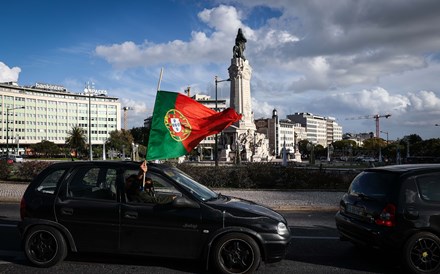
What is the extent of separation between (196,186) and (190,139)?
1.27m

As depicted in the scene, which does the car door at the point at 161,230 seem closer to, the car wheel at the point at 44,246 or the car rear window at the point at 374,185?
the car wheel at the point at 44,246

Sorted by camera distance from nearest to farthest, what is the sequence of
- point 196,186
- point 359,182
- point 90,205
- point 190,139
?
point 90,205
point 196,186
point 359,182
point 190,139

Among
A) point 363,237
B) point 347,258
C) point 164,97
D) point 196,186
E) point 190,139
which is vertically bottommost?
point 347,258

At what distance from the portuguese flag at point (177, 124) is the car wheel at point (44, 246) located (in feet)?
6.15

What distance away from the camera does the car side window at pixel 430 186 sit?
5.89 metres

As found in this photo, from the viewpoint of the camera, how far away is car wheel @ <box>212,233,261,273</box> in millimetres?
5492

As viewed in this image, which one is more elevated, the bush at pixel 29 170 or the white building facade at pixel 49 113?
the white building facade at pixel 49 113

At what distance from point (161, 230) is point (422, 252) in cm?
371

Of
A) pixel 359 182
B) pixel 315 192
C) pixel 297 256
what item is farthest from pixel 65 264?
pixel 315 192

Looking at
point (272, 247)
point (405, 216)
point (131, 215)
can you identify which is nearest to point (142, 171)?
point (131, 215)

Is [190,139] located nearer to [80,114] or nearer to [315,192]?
[315,192]

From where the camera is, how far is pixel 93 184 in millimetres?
6188

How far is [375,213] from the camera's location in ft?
19.7

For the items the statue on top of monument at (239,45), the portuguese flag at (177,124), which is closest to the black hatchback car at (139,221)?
the portuguese flag at (177,124)
